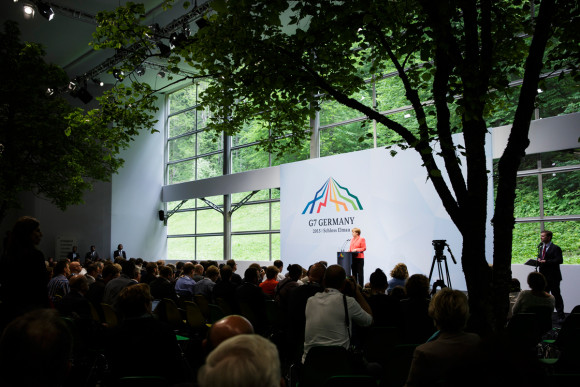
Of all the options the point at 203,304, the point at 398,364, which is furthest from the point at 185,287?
the point at 398,364

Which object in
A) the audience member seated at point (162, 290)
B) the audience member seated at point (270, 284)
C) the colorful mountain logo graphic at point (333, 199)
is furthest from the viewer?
the colorful mountain logo graphic at point (333, 199)

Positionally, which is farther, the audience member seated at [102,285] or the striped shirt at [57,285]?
the striped shirt at [57,285]

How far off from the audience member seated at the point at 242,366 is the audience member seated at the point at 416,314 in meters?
3.30

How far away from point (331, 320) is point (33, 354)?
2329 millimetres

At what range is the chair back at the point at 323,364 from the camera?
3100mm

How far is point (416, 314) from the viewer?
4.36 meters

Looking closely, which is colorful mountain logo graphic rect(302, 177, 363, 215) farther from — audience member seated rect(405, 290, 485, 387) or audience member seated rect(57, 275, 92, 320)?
audience member seated rect(405, 290, 485, 387)

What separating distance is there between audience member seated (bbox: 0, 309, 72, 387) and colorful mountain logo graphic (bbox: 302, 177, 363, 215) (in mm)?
11370

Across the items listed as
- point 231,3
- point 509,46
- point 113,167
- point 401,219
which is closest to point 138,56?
point 231,3

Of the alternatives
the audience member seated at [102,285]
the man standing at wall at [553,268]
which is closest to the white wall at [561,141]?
the man standing at wall at [553,268]

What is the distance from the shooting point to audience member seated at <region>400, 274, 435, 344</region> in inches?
169

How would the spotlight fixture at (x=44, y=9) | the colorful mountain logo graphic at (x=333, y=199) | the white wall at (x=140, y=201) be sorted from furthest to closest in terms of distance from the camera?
1. the white wall at (x=140, y=201)
2. the colorful mountain logo graphic at (x=333, y=199)
3. the spotlight fixture at (x=44, y=9)

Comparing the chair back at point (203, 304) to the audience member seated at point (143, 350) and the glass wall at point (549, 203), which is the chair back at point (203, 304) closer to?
the audience member seated at point (143, 350)

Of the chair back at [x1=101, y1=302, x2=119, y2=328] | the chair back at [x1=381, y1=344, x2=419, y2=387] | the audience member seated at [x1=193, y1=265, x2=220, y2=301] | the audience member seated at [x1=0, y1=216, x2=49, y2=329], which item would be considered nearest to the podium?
the audience member seated at [x1=193, y1=265, x2=220, y2=301]
